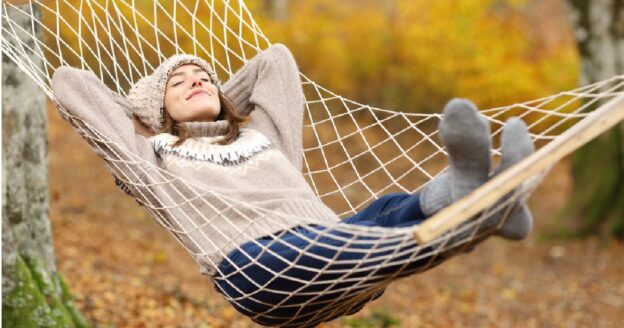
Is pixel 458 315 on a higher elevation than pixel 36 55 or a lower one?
lower

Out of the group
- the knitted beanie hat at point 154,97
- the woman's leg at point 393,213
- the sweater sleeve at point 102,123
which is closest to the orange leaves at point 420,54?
Answer: the knitted beanie hat at point 154,97

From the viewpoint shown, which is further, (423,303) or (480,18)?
(480,18)

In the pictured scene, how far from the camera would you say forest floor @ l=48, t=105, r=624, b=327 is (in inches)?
144

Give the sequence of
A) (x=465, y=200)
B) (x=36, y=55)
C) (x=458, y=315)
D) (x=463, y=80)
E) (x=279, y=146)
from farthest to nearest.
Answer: (x=463, y=80) → (x=458, y=315) → (x=36, y=55) → (x=279, y=146) → (x=465, y=200)

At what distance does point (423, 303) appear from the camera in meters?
4.77

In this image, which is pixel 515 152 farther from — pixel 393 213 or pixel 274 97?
pixel 274 97

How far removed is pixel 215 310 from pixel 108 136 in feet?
5.83

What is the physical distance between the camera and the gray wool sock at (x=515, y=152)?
1.59m

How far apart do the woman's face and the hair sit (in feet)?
0.06

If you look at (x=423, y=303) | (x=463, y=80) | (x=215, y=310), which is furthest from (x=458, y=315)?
(x=463, y=80)

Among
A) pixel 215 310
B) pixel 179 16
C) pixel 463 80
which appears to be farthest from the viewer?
pixel 463 80

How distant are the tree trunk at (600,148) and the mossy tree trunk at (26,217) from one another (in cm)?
376

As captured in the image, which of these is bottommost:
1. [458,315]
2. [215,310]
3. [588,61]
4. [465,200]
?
[458,315]

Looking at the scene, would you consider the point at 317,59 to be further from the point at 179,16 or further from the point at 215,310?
the point at 215,310
